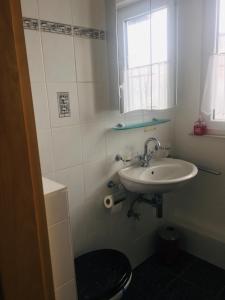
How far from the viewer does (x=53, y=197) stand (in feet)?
3.03

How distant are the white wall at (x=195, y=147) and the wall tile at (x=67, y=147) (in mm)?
1009

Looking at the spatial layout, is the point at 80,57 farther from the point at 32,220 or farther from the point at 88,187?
the point at 32,220

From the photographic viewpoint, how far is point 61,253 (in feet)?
3.23

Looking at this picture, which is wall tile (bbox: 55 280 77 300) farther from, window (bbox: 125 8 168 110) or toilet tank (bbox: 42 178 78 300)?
window (bbox: 125 8 168 110)

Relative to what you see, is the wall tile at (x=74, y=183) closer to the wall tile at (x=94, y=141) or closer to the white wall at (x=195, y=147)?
the wall tile at (x=94, y=141)

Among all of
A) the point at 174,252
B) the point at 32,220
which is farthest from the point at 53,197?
the point at 174,252

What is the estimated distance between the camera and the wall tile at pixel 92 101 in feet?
4.79

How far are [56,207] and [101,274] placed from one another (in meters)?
0.66

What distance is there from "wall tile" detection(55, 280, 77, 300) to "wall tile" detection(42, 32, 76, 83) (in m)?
0.98

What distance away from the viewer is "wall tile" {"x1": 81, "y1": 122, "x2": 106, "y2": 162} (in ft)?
4.94

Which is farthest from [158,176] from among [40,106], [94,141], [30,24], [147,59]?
[30,24]

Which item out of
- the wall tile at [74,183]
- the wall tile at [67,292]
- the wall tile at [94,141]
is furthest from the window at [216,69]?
the wall tile at [67,292]

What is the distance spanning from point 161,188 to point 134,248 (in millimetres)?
722

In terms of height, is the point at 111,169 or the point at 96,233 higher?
the point at 111,169
